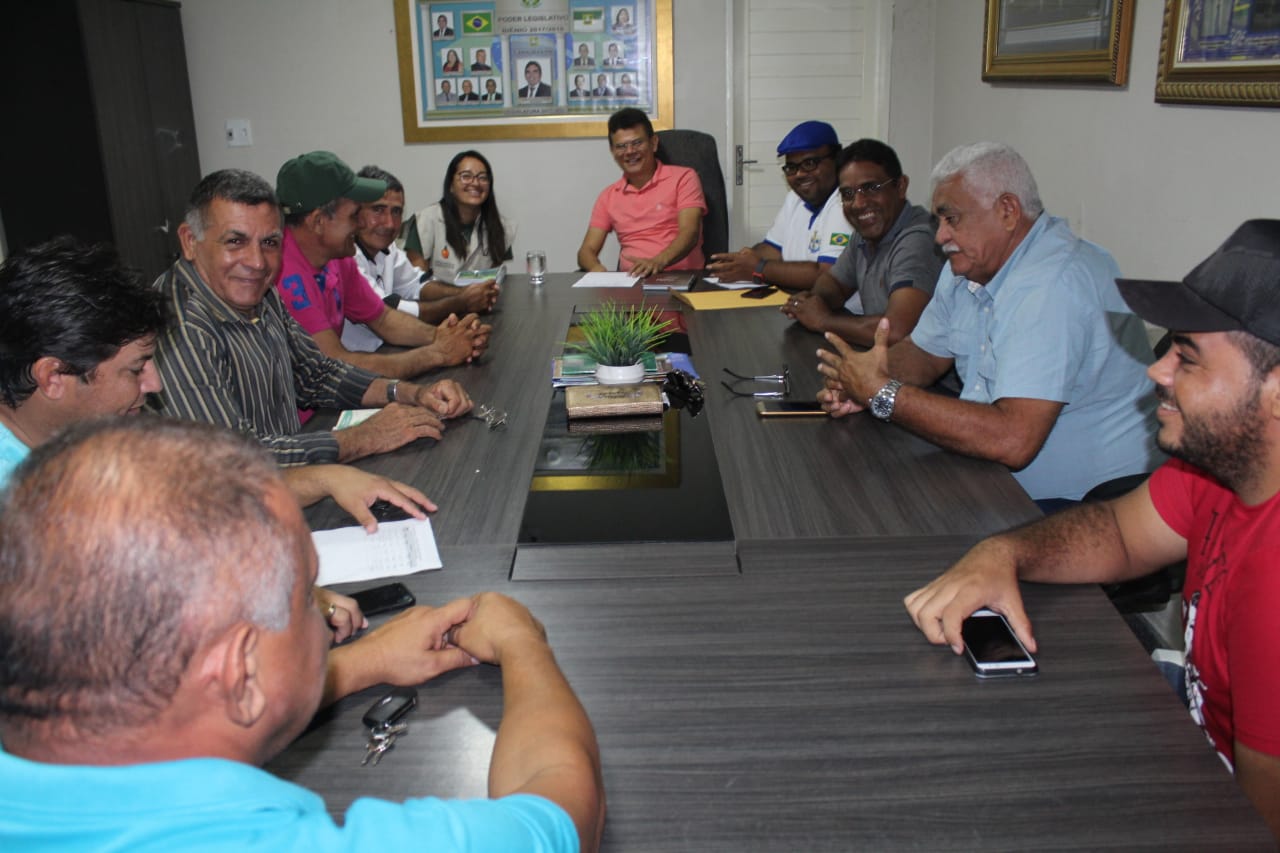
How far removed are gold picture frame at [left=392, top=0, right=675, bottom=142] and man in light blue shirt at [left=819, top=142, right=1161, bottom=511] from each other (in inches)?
132

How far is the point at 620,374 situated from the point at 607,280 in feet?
5.22

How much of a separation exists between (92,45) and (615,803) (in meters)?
4.49

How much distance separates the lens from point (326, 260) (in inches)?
105

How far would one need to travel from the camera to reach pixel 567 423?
2.16m

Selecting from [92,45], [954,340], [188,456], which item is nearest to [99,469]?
[188,456]

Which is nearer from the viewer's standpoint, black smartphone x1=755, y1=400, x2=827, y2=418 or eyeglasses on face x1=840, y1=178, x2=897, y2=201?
black smartphone x1=755, y1=400, x2=827, y2=418

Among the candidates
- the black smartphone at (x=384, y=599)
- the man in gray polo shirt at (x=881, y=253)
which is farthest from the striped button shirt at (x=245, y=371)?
the man in gray polo shirt at (x=881, y=253)

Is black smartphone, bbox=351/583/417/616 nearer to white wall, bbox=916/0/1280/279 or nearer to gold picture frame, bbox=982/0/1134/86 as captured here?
white wall, bbox=916/0/1280/279

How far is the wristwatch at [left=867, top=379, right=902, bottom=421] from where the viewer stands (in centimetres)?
200

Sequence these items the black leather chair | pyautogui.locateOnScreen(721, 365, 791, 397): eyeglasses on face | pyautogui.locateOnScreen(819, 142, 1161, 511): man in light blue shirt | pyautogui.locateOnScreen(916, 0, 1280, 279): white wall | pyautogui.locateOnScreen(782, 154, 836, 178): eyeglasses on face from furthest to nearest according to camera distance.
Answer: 1. the black leather chair
2. pyautogui.locateOnScreen(782, 154, 836, 178): eyeglasses on face
3. pyautogui.locateOnScreen(916, 0, 1280, 279): white wall
4. pyautogui.locateOnScreen(721, 365, 791, 397): eyeglasses on face
5. pyautogui.locateOnScreen(819, 142, 1161, 511): man in light blue shirt

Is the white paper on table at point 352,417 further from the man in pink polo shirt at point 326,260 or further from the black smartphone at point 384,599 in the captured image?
the black smartphone at point 384,599

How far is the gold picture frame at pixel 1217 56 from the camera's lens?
2.24 meters

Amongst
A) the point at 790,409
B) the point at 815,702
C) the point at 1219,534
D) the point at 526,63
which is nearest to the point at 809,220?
the point at 790,409

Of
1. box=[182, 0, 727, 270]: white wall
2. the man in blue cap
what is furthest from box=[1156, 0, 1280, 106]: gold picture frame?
box=[182, 0, 727, 270]: white wall
